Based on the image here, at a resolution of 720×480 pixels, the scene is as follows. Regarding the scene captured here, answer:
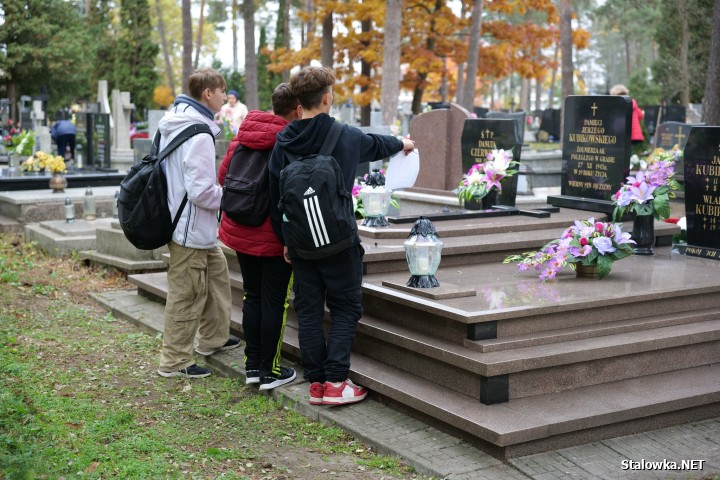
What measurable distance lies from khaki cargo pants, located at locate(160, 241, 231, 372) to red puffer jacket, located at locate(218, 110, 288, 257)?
0.53 meters

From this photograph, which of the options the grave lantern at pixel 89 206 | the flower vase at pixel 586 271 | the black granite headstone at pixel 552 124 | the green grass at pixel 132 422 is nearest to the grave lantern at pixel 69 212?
the grave lantern at pixel 89 206

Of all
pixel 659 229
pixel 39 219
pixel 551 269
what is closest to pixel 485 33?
pixel 39 219

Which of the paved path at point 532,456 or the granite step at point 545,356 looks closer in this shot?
the paved path at point 532,456

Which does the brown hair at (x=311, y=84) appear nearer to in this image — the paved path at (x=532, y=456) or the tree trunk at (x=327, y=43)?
the paved path at (x=532, y=456)

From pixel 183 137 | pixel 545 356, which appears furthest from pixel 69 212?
pixel 545 356

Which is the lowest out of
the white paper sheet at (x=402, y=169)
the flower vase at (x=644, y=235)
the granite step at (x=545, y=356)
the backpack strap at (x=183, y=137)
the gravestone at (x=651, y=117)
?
the granite step at (x=545, y=356)

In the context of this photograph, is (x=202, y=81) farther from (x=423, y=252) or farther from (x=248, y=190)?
(x=423, y=252)

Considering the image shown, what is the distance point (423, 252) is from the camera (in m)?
5.70

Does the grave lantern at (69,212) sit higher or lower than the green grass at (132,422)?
higher

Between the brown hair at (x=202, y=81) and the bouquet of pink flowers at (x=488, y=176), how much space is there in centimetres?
329

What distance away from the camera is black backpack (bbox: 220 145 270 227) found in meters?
5.74

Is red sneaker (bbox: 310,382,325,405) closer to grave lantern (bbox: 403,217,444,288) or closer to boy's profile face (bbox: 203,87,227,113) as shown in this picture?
grave lantern (bbox: 403,217,444,288)

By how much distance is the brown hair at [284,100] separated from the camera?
5665 millimetres

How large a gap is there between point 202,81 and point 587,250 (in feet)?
9.57
